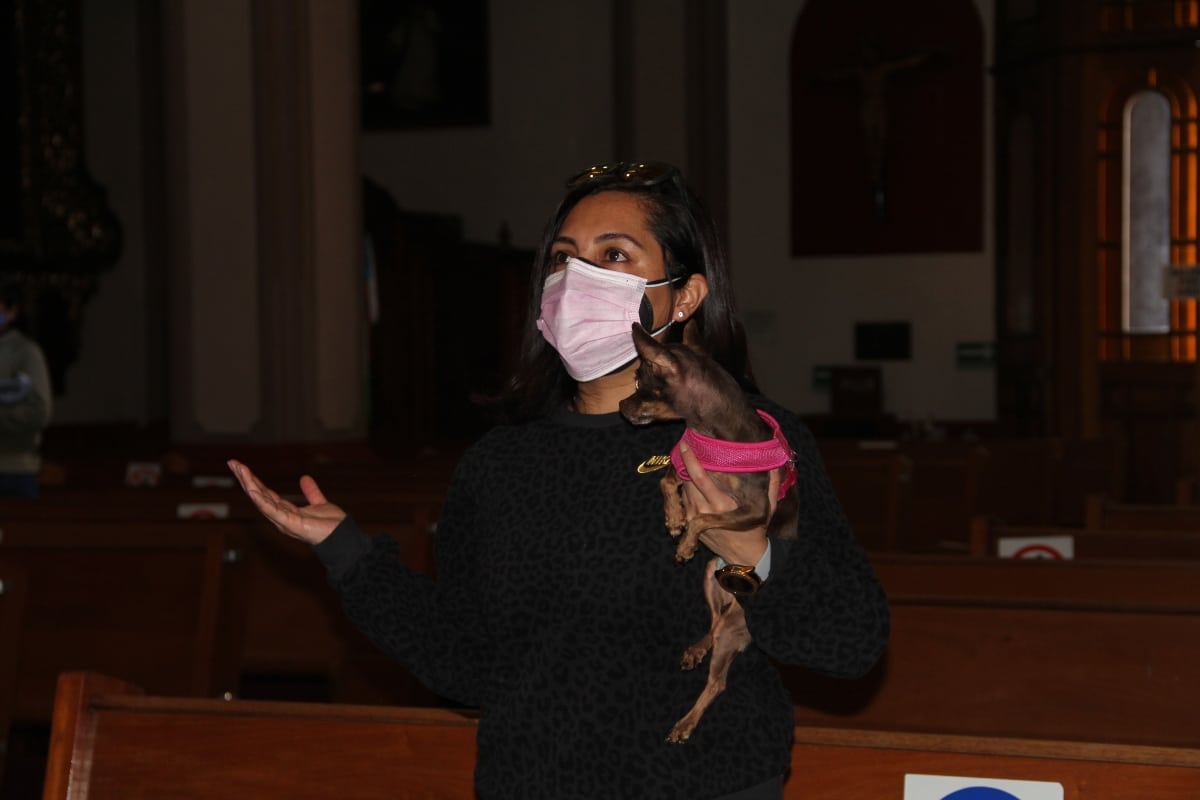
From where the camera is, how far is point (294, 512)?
76.4 inches

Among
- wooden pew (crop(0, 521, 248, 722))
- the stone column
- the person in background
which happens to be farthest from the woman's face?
the stone column

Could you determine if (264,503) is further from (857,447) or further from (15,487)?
(857,447)

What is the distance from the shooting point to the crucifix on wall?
14.0 m

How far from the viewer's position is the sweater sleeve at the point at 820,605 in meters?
1.62

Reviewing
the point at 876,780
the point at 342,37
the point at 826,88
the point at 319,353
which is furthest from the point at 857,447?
the point at 826,88

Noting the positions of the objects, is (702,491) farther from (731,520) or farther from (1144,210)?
(1144,210)

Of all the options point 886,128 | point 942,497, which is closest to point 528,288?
point 942,497

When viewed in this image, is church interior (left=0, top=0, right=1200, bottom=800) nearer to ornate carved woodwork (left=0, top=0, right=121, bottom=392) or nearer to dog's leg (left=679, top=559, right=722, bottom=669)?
ornate carved woodwork (left=0, top=0, right=121, bottom=392)

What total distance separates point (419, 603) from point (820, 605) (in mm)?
599

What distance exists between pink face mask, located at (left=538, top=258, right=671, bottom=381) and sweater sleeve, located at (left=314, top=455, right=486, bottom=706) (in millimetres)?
316

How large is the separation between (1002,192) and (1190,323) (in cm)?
231

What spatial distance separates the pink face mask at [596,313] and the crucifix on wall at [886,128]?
41.3 ft

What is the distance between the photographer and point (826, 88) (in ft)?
46.8

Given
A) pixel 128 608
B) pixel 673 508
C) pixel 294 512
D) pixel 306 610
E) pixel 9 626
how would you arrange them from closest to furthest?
1. pixel 673 508
2. pixel 294 512
3. pixel 9 626
4. pixel 128 608
5. pixel 306 610
